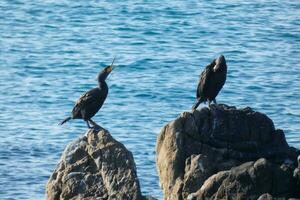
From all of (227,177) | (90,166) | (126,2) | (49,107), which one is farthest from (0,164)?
(126,2)

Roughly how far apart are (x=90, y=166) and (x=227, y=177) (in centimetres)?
191

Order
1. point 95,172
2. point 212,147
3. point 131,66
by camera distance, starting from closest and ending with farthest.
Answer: point 95,172
point 212,147
point 131,66

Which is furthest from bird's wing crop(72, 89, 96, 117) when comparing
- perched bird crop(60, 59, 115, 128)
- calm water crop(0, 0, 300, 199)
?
calm water crop(0, 0, 300, 199)

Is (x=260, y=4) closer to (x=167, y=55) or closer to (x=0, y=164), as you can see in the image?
(x=167, y=55)

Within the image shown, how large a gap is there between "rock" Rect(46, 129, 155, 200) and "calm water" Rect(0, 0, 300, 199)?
16.5 ft

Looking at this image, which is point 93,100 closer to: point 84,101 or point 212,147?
point 84,101

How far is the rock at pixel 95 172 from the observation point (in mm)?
14438

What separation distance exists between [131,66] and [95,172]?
18527mm

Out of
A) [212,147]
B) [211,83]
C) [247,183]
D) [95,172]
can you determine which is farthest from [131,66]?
[247,183]

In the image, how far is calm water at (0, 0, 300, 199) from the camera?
24.1m

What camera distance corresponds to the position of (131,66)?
33188 millimetres

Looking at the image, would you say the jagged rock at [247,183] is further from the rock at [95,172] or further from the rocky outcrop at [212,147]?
the rock at [95,172]

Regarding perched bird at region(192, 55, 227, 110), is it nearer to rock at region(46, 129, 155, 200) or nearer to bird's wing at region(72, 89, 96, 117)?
bird's wing at region(72, 89, 96, 117)

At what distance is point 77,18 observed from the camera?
40.3m
